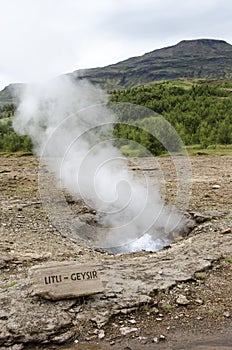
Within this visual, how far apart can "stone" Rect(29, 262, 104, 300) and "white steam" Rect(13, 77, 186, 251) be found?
3889mm

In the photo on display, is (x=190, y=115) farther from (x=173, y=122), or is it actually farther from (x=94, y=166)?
(x=94, y=166)

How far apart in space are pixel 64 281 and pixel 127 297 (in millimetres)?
1048

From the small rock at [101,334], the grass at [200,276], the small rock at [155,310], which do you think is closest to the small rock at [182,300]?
the small rock at [155,310]

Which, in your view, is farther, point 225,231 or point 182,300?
point 225,231

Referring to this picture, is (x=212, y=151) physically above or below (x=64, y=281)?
above

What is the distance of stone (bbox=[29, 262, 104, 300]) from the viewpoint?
646 cm

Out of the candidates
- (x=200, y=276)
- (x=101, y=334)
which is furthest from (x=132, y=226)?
(x=101, y=334)

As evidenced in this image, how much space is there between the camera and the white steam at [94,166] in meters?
11.7

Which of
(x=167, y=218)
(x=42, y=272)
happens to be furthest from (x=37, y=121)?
(x=42, y=272)

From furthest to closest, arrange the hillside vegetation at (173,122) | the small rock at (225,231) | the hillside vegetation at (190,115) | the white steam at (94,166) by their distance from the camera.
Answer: the hillside vegetation at (190,115) < the hillside vegetation at (173,122) < the white steam at (94,166) < the small rock at (225,231)

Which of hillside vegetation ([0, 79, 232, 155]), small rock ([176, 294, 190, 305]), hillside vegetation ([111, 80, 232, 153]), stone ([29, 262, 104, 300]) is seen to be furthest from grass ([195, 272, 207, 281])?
hillside vegetation ([111, 80, 232, 153])

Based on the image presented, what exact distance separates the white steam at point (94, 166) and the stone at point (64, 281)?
153 inches

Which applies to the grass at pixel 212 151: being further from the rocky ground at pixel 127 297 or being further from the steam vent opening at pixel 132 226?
the rocky ground at pixel 127 297

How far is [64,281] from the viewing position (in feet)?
21.5
